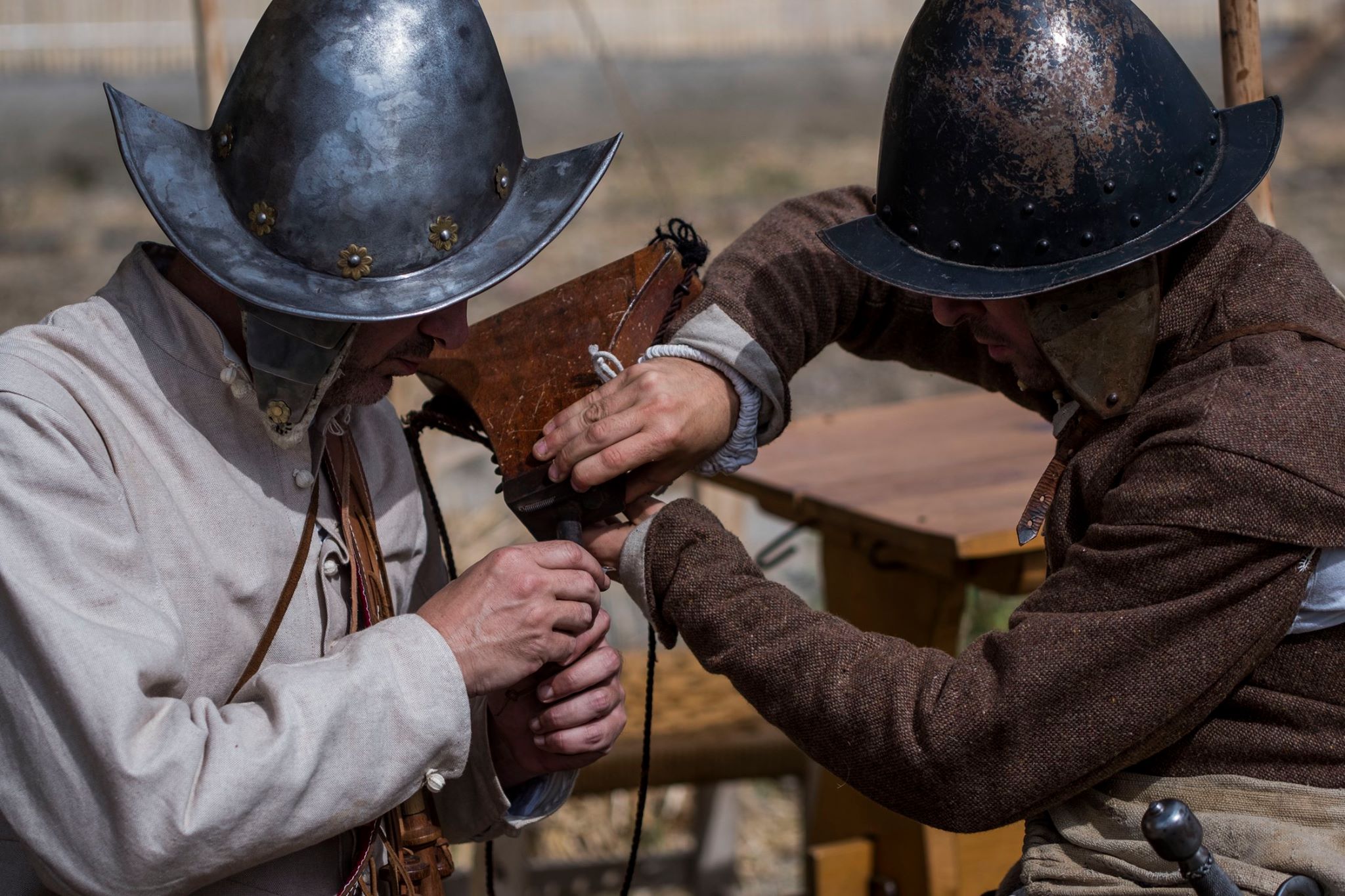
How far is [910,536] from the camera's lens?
3.60m

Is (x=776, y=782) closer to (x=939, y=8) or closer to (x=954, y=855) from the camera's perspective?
(x=954, y=855)

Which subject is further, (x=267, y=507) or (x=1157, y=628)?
(x=267, y=507)

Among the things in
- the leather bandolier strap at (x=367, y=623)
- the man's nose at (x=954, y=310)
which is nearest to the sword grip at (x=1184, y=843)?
the man's nose at (x=954, y=310)

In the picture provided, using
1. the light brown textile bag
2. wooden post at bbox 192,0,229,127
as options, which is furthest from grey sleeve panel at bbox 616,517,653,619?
wooden post at bbox 192,0,229,127

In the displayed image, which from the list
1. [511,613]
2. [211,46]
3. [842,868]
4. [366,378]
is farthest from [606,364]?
[211,46]

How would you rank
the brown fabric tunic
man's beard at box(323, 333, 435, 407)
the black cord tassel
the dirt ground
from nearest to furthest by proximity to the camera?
the brown fabric tunic < man's beard at box(323, 333, 435, 407) < the black cord tassel < the dirt ground

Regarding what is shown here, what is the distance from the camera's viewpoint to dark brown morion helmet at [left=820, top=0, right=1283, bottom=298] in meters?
2.21

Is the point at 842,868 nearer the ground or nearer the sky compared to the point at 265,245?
nearer the ground

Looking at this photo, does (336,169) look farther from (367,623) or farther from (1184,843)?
(1184,843)

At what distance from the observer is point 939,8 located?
7.64 ft

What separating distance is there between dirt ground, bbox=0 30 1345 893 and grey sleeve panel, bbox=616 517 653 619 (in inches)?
185

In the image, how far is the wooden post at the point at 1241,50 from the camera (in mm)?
3199

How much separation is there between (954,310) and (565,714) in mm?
1012

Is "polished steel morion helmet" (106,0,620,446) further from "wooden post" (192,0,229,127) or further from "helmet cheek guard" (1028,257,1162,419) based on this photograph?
"wooden post" (192,0,229,127)
